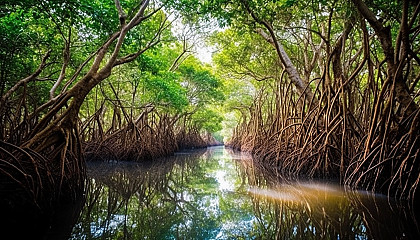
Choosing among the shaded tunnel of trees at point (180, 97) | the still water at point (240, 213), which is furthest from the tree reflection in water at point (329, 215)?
the shaded tunnel of trees at point (180, 97)

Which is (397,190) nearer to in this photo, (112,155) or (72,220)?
(72,220)

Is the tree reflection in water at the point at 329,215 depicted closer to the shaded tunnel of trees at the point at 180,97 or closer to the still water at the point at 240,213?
the still water at the point at 240,213

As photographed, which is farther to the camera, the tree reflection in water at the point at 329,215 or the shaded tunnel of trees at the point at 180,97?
the shaded tunnel of trees at the point at 180,97

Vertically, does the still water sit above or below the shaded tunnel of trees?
below

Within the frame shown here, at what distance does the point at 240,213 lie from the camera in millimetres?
2842

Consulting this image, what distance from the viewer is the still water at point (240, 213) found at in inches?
87.7

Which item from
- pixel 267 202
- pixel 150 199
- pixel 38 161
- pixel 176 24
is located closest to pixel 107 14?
pixel 38 161

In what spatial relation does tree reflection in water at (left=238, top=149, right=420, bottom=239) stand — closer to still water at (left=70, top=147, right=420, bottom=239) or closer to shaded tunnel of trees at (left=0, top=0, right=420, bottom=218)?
still water at (left=70, top=147, right=420, bottom=239)

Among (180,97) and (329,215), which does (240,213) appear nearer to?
(329,215)

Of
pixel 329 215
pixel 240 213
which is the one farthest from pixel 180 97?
pixel 329 215

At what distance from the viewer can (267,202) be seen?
129 inches

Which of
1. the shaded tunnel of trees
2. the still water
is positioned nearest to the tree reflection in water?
the still water

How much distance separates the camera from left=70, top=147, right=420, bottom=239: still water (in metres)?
2.23

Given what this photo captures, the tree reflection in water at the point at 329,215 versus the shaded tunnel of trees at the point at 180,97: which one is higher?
the shaded tunnel of trees at the point at 180,97
